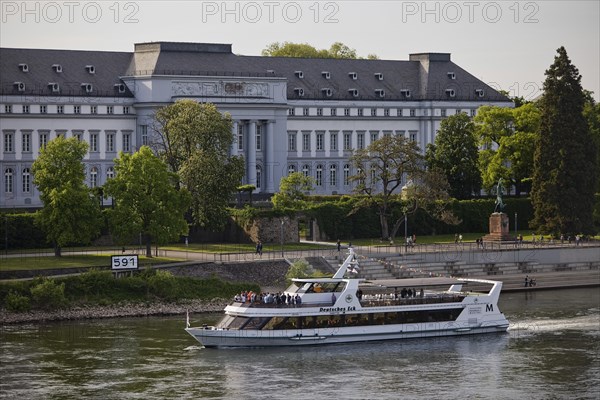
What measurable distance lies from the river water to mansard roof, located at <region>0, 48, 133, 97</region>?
5265 centimetres

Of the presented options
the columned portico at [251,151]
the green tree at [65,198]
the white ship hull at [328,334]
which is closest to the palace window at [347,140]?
the columned portico at [251,151]

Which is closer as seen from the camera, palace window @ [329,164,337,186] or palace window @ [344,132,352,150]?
palace window @ [329,164,337,186]

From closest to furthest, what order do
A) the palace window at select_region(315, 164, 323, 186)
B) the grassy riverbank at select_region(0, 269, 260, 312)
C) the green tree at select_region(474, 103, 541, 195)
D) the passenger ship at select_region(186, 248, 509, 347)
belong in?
the passenger ship at select_region(186, 248, 509, 347), the grassy riverbank at select_region(0, 269, 260, 312), the green tree at select_region(474, 103, 541, 195), the palace window at select_region(315, 164, 323, 186)

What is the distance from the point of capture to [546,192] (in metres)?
124

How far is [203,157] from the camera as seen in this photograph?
116000mm

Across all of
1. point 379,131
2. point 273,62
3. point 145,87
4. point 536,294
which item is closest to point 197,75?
point 145,87

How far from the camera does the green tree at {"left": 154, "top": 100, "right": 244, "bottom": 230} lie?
11550 cm

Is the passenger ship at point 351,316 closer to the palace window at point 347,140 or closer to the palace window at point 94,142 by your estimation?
the palace window at point 94,142

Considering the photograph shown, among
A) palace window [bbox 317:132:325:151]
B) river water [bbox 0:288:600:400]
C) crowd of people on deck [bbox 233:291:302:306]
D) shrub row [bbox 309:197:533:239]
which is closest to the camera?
river water [bbox 0:288:600:400]

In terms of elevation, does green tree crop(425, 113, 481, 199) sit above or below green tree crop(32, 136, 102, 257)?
above

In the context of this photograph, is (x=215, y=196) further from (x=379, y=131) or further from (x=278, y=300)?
(x=379, y=131)

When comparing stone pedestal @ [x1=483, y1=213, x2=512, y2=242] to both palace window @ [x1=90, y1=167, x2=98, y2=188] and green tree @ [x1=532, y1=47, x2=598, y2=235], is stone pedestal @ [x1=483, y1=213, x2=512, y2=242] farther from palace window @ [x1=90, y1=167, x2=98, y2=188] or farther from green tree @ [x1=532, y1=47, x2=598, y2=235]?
palace window @ [x1=90, y1=167, x2=98, y2=188]

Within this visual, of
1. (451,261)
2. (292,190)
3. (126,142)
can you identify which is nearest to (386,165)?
(451,261)

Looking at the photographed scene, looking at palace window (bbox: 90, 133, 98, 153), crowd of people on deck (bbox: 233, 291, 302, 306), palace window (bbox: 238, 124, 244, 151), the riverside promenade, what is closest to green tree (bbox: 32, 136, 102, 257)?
the riverside promenade
